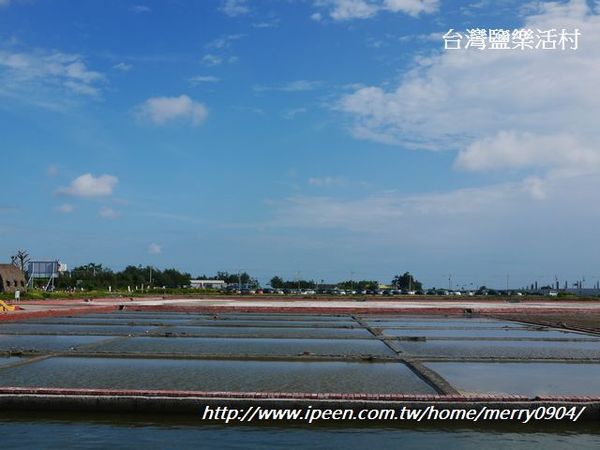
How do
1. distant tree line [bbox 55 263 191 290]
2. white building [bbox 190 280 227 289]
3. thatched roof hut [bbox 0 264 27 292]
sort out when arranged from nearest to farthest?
1. thatched roof hut [bbox 0 264 27 292]
2. distant tree line [bbox 55 263 191 290]
3. white building [bbox 190 280 227 289]

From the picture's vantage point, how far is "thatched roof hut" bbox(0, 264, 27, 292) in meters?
45.6

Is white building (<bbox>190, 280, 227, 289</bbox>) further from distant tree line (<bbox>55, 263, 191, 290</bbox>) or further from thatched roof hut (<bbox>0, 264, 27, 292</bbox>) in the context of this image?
thatched roof hut (<bbox>0, 264, 27, 292</bbox>)

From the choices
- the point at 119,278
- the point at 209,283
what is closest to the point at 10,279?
the point at 119,278

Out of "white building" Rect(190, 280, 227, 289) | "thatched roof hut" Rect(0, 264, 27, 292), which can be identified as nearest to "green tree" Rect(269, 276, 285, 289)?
"white building" Rect(190, 280, 227, 289)

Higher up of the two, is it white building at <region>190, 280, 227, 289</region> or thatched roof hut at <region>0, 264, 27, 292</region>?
thatched roof hut at <region>0, 264, 27, 292</region>

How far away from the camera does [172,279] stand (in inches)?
3543

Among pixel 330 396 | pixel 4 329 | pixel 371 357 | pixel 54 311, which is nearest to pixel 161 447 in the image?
pixel 330 396

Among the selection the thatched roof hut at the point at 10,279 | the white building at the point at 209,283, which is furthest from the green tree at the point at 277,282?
the thatched roof hut at the point at 10,279

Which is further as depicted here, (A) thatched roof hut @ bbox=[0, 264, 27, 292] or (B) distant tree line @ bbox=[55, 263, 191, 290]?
(B) distant tree line @ bbox=[55, 263, 191, 290]

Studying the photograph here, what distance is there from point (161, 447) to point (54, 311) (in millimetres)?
20505

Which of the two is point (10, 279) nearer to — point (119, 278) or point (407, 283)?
point (119, 278)

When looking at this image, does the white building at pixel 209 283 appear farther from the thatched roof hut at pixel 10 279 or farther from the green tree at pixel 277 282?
the thatched roof hut at pixel 10 279

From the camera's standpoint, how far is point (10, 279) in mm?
47031

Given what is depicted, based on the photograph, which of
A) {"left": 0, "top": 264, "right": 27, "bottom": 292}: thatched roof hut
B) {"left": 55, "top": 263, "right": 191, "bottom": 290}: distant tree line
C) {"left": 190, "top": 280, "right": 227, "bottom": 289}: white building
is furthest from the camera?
{"left": 190, "top": 280, "right": 227, "bottom": 289}: white building
